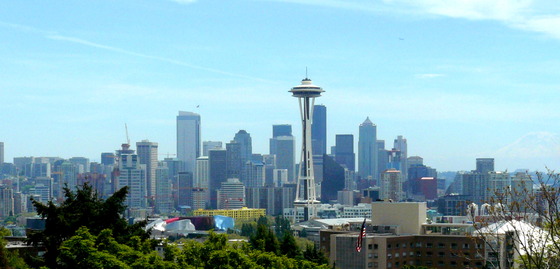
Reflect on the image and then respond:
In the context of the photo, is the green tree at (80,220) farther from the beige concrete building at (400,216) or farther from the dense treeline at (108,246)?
the beige concrete building at (400,216)

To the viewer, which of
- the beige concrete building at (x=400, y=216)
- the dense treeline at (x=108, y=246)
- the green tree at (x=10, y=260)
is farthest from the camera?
the beige concrete building at (x=400, y=216)

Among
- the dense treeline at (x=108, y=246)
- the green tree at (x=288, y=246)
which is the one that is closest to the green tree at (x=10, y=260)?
the dense treeline at (x=108, y=246)

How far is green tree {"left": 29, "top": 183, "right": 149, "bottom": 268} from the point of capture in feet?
92.4

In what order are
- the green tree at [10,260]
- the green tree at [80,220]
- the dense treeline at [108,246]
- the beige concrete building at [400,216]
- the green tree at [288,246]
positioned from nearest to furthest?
the green tree at [10,260], the dense treeline at [108,246], the green tree at [80,220], the green tree at [288,246], the beige concrete building at [400,216]

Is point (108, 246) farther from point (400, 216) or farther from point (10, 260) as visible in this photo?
point (400, 216)

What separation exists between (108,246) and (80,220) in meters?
3.59

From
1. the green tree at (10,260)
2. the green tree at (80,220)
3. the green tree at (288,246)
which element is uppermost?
the green tree at (80,220)

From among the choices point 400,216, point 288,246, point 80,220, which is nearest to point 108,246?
point 80,220

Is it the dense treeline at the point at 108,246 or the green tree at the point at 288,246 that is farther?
the green tree at the point at 288,246

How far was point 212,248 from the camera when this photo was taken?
2670 cm

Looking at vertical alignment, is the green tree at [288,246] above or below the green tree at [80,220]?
below

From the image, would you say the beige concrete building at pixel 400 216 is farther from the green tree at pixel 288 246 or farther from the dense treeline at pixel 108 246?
the dense treeline at pixel 108 246

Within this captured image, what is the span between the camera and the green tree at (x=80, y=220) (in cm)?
2816

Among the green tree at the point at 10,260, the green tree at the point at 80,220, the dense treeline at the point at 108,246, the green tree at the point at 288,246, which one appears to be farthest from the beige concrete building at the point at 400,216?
the green tree at the point at 80,220
